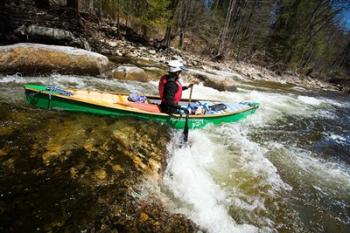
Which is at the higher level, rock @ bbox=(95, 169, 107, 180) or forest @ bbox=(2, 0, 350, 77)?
forest @ bbox=(2, 0, 350, 77)

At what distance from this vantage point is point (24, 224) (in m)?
2.35

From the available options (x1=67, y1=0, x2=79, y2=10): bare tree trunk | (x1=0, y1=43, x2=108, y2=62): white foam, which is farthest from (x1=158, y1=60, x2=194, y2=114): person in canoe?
(x1=67, y1=0, x2=79, y2=10): bare tree trunk

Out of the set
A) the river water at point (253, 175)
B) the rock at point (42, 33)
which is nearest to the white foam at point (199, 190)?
the river water at point (253, 175)

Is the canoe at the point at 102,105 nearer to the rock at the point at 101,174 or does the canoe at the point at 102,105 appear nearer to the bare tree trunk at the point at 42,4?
the rock at the point at 101,174

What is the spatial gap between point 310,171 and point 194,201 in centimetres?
308

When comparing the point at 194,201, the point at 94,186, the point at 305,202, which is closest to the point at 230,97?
the point at 305,202

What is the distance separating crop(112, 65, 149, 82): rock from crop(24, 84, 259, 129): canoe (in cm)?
294

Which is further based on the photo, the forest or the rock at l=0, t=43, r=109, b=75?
the forest

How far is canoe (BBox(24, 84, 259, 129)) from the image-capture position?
4.56 metres

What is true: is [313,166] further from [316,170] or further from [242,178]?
[242,178]

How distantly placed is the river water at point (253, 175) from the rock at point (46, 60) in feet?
1.08

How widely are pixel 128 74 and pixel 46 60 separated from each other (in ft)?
8.81

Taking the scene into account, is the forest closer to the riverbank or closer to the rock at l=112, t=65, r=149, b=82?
the riverbank

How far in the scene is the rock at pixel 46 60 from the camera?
21.7 feet
